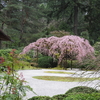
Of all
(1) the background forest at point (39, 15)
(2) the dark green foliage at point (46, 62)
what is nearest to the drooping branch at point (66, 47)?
(2) the dark green foliage at point (46, 62)

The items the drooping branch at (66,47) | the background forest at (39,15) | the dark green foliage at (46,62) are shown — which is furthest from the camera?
Answer: the background forest at (39,15)

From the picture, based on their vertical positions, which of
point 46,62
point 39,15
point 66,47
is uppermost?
point 39,15

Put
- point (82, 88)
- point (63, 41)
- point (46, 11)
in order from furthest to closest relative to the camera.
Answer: point (46, 11) → point (63, 41) → point (82, 88)

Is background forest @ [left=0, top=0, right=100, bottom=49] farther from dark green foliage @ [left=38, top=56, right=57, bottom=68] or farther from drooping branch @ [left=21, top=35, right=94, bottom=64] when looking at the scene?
dark green foliage @ [left=38, top=56, right=57, bottom=68]

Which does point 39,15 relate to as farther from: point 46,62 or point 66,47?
point 66,47

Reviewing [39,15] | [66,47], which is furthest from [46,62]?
[39,15]

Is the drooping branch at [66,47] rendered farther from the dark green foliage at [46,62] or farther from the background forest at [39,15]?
the background forest at [39,15]

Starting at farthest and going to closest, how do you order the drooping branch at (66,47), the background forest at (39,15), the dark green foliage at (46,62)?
1. the background forest at (39,15)
2. the dark green foliage at (46,62)
3. the drooping branch at (66,47)

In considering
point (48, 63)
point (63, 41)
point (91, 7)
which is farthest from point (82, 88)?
point (91, 7)

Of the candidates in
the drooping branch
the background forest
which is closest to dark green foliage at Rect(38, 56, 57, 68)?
the drooping branch

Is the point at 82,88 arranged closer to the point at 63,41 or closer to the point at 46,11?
the point at 63,41

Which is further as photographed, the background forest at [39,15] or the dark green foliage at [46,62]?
the background forest at [39,15]

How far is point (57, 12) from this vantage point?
78.1 ft

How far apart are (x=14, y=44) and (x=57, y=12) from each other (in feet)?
21.0
